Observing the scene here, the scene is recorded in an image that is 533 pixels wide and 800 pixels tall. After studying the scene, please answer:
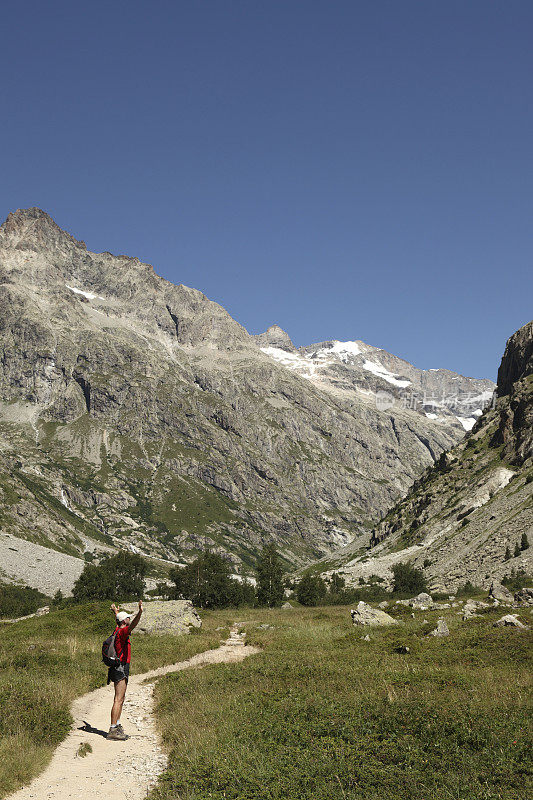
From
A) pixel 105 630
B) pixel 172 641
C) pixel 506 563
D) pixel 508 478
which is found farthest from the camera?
pixel 508 478

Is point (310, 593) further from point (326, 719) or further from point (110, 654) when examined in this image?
point (326, 719)

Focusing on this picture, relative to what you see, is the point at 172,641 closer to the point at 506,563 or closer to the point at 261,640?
the point at 261,640

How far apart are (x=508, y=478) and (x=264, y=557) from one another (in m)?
69.6

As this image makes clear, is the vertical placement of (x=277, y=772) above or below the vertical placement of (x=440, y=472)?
below

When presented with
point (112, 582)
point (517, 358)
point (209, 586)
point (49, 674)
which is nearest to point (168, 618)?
point (49, 674)

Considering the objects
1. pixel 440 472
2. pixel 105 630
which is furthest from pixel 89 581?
pixel 440 472

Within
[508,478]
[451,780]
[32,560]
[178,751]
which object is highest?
[508,478]

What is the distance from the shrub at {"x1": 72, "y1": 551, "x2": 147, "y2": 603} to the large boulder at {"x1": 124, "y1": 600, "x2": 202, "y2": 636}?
46223 millimetres

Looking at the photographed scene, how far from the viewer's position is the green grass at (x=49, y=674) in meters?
12.7

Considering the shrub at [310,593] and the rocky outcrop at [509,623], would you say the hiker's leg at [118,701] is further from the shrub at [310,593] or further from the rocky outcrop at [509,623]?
the shrub at [310,593]

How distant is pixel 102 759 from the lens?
13477 millimetres

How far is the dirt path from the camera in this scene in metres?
11.4

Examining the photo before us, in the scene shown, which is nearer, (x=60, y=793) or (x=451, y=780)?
(x=451, y=780)

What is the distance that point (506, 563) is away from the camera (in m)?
73.0
